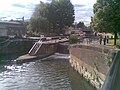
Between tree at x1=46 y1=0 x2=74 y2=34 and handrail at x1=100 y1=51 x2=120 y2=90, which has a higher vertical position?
tree at x1=46 y1=0 x2=74 y2=34

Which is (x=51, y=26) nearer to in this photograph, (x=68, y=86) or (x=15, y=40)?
(x=15, y=40)

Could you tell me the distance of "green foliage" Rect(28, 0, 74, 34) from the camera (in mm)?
107181

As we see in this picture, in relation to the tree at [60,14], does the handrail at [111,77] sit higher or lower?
lower

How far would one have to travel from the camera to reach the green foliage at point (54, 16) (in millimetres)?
107181

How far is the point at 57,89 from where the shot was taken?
29672 millimetres

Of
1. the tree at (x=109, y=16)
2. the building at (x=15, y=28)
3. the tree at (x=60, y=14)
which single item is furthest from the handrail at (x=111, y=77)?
the tree at (x=60, y=14)

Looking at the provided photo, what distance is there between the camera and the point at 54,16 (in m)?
115

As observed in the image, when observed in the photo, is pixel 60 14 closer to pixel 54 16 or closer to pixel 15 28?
pixel 54 16

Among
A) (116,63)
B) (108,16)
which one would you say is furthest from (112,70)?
(108,16)

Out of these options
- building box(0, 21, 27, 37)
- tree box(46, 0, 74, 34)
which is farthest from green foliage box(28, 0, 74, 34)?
building box(0, 21, 27, 37)

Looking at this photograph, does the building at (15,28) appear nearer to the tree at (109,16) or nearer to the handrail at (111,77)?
the tree at (109,16)

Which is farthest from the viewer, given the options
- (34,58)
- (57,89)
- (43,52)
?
(43,52)

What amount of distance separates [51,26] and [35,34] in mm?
7588

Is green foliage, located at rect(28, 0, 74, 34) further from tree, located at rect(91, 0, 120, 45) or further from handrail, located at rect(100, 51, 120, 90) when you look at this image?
handrail, located at rect(100, 51, 120, 90)
